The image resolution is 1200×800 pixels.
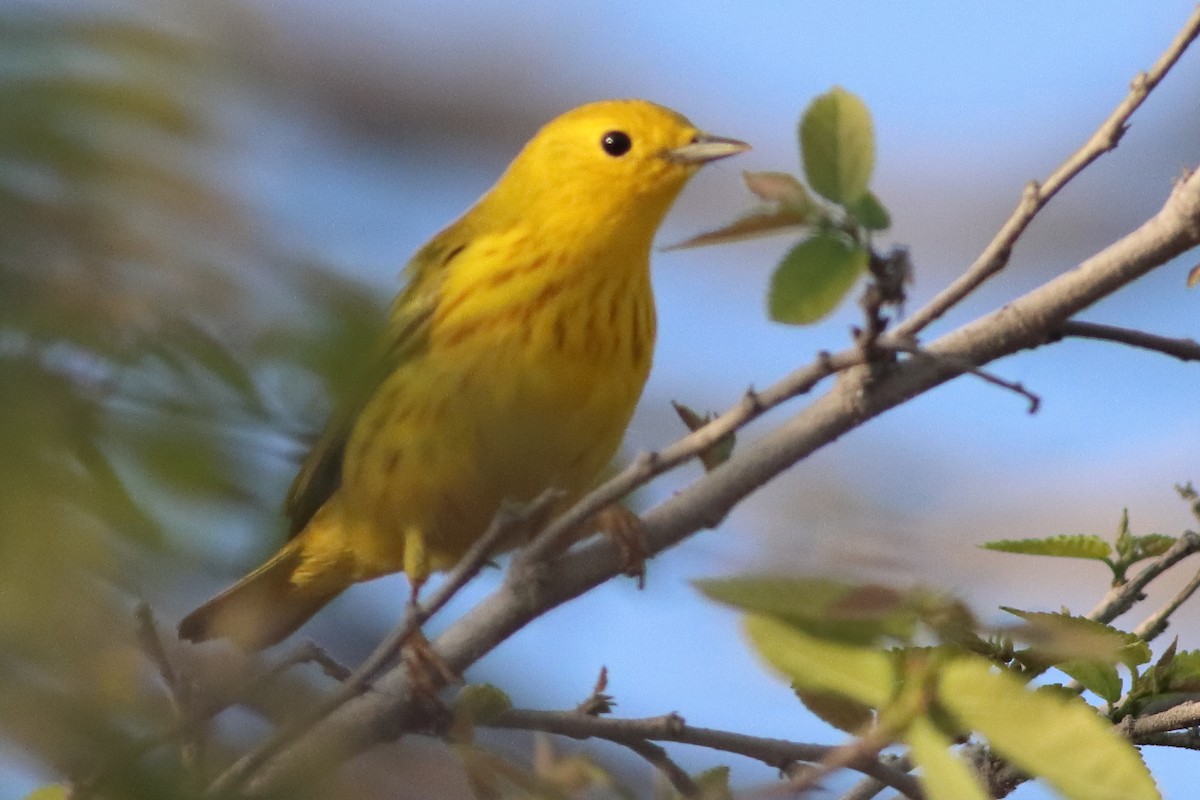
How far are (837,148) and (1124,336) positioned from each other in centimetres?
43

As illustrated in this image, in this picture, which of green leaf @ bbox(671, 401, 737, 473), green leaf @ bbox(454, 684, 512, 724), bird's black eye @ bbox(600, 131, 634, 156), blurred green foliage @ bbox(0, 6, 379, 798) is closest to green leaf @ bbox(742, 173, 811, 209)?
blurred green foliage @ bbox(0, 6, 379, 798)

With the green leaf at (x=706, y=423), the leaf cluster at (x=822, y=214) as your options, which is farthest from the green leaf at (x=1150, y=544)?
the leaf cluster at (x=822, y=214)

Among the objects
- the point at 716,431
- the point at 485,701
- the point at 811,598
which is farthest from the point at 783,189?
the point at 485,701

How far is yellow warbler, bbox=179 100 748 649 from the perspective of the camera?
346 cm

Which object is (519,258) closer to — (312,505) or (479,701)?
→ (312,505)

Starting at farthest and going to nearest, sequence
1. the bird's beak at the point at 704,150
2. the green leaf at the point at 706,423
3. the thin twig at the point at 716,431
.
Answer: the bird's beak at the point at 704,150 → the green leaf at the point at 706,423 → the thin twig at the point at 716,431

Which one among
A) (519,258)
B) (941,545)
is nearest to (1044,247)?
(519,258)

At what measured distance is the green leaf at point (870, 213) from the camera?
1466 mm

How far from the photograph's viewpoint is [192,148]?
1009mm

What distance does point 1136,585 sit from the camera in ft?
6.76

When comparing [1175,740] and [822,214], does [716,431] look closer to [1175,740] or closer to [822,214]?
[822,214]

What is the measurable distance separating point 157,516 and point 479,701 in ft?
3.67

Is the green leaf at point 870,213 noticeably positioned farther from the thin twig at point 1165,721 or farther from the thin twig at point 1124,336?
the thin twig at point 1165,721

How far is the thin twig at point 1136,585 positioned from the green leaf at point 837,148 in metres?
0.86
